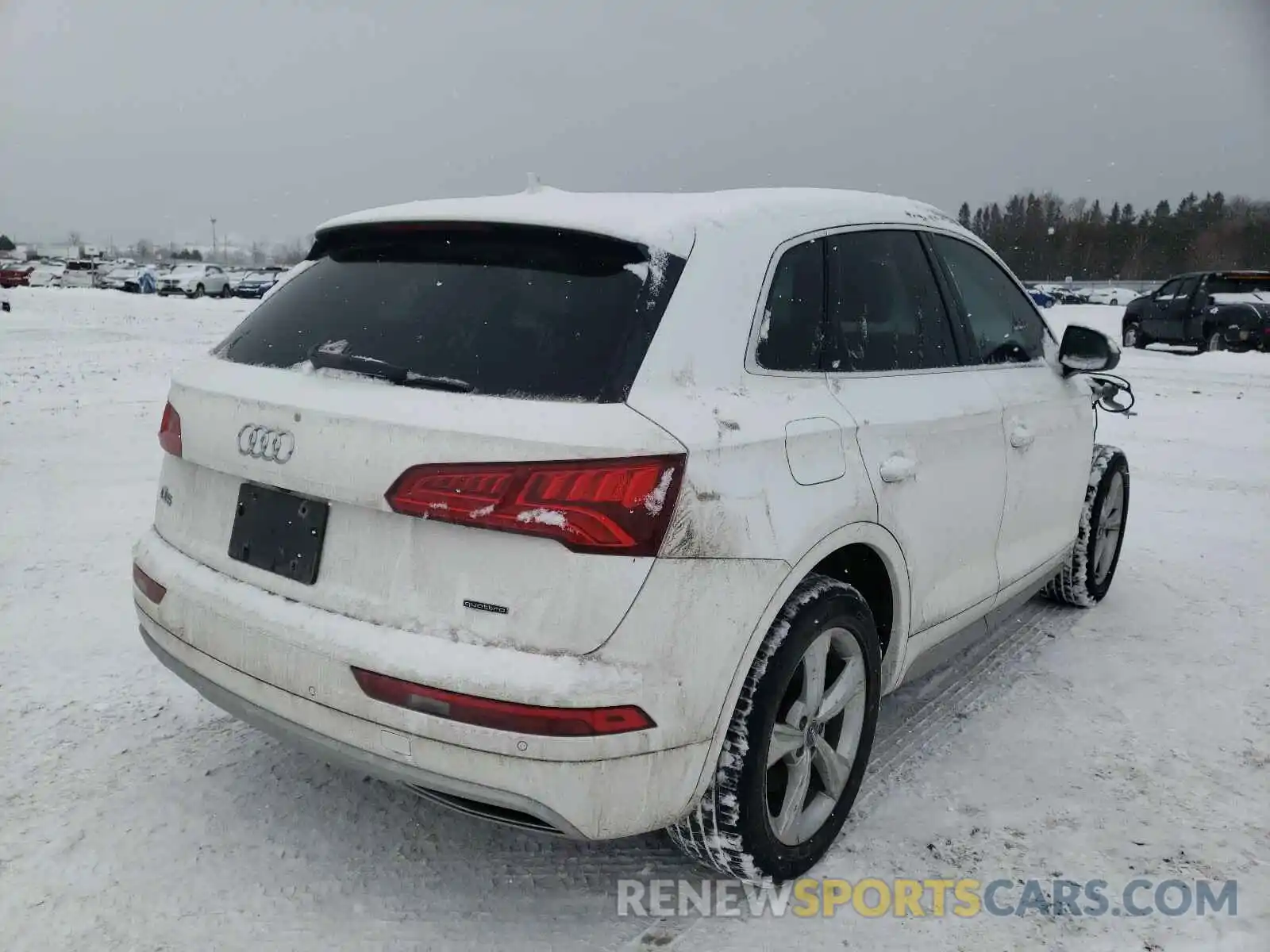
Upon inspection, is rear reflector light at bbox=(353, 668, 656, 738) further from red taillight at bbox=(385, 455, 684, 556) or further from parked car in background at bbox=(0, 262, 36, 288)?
parked car in background at bbox=(0, 262, 36, 288)

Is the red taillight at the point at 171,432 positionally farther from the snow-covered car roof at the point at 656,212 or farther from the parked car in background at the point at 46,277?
the parked car in background at the point at 46,277

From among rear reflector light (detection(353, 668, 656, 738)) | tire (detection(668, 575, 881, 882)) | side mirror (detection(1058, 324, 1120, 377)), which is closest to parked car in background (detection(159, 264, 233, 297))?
side mirror (detection(1058, 324, 1120, 377))

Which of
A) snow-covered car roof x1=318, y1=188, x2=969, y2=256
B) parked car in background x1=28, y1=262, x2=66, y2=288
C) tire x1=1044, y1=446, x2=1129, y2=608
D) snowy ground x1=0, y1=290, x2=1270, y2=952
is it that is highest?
snow-covered car roof x1=318, y1=188, x2=969, y2=256

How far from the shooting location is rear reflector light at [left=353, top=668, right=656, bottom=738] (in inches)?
77.4

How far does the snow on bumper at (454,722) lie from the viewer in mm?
1981

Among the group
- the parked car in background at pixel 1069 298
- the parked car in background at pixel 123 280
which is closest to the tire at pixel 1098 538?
the parked car in background at pixel 123 280

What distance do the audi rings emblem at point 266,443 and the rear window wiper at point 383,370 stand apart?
20 cm

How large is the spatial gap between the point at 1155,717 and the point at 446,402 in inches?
117

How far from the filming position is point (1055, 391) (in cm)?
396

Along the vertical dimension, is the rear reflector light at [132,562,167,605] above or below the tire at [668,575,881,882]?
above

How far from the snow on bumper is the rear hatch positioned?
0.06 metres

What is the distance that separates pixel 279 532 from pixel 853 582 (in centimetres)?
157

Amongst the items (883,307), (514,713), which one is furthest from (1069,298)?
(514,713)

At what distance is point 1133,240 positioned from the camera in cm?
9119
